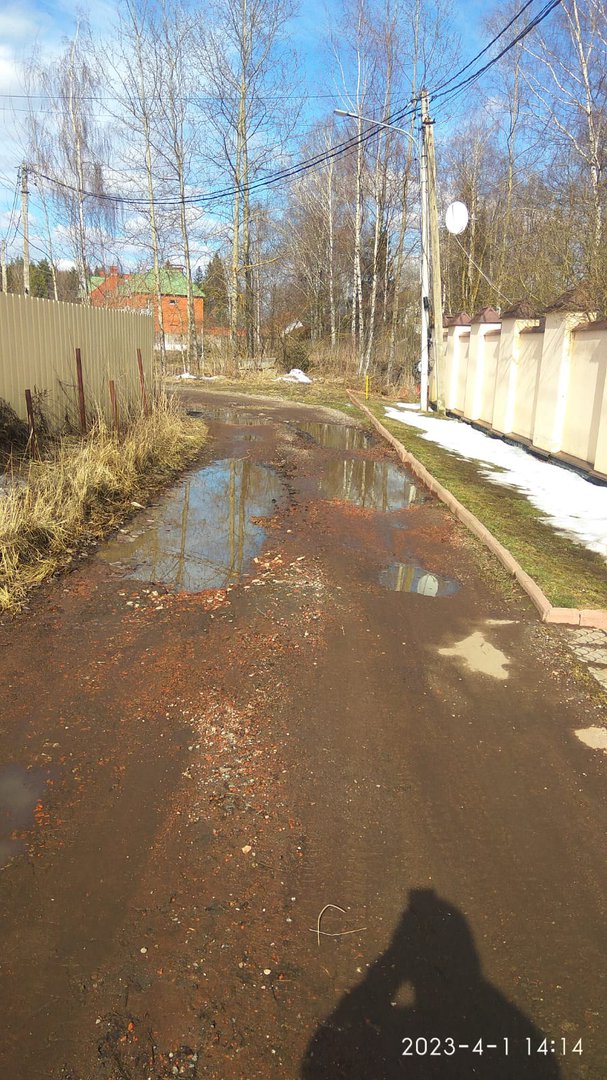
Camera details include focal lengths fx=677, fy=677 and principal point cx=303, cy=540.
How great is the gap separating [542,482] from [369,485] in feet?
9.34

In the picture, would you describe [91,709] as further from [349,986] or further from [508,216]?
[508,216]

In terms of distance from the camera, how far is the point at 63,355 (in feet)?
36.2

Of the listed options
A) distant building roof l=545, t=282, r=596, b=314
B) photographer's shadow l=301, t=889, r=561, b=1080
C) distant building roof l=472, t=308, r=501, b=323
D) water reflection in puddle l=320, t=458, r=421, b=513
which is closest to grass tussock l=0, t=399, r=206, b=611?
water reflection in puddle l=320, t=458, r=421, b=513

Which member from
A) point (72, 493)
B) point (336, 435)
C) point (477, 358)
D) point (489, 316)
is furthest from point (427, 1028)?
point (477, 358)

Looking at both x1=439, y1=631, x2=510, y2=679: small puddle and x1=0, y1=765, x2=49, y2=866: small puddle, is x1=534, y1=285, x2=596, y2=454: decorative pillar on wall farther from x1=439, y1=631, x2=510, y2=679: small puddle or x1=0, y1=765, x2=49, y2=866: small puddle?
x1=0, y1=765, x2=49, y2=866: small puddle

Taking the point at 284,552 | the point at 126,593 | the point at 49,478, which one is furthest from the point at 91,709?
the point at 49,478

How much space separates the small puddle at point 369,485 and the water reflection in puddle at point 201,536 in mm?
923

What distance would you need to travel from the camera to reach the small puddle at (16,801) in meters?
2.96

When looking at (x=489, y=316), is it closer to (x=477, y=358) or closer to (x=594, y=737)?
(x=477, y=358)

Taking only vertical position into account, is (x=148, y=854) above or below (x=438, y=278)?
below

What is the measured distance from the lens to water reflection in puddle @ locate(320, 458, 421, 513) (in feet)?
31.8

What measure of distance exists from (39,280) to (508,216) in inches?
1462

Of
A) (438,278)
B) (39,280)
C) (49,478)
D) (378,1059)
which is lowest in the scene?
(378,1059)

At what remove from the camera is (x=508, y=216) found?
29844 millimetres
